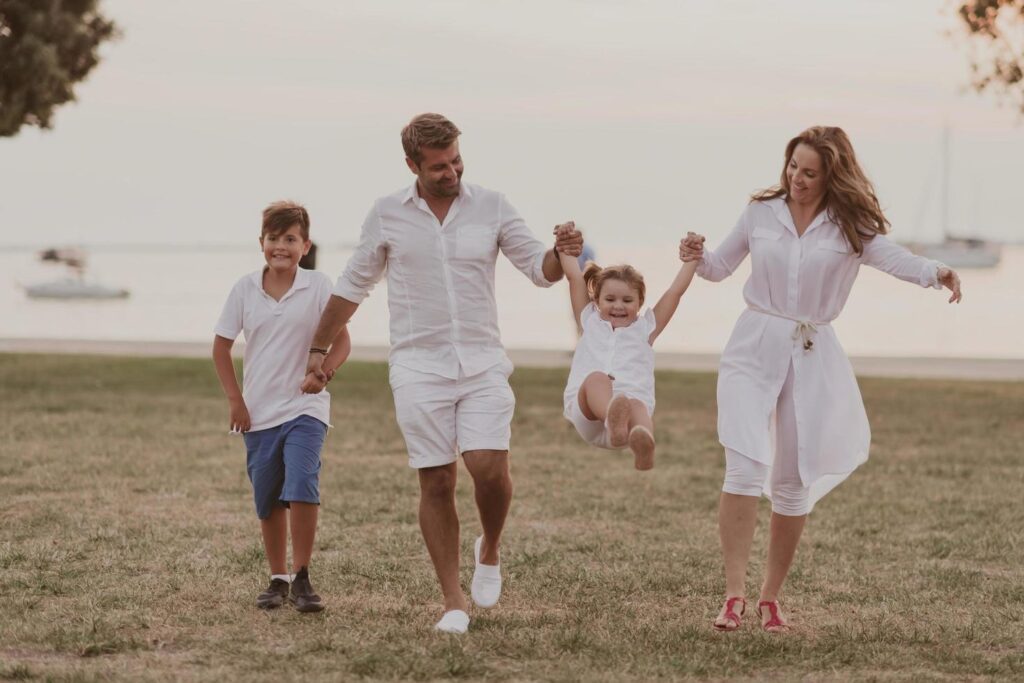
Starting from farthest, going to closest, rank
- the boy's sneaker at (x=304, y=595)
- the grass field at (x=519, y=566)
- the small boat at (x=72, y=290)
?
the small boat at (x=72, y=290) → the boy's sneaker at (x=304, y=595) → the grass field at (x=519, y=566)

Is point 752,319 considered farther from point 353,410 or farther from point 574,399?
point 353,410

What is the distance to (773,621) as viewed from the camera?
20.8 ft

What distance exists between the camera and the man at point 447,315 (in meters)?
6.04

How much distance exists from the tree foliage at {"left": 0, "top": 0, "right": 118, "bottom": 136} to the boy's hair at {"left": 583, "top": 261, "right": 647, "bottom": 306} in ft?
42.4

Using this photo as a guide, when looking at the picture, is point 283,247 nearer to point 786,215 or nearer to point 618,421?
point 618,421

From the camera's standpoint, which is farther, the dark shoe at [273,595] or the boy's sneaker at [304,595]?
the dark shoe at [273,595]

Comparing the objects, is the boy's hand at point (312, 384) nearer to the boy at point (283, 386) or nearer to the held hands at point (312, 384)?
the held hands at point (312, 384)

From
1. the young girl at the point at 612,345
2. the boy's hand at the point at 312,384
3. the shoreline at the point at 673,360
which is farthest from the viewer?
the shoreline at the point at 673,360

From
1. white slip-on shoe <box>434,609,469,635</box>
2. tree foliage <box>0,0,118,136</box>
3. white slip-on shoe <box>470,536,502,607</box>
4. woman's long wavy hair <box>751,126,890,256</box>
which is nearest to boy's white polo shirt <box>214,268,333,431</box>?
white slip-on shoe <box>470,536,502,607</box>

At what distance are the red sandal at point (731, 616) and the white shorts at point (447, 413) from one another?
3.99 ft

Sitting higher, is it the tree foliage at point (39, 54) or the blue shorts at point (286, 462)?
the tree foliage at point (39, 54)

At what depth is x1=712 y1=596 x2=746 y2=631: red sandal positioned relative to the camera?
6266 mm

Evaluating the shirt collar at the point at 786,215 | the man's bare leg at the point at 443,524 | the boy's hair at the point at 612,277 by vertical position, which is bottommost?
the man's bare leg at the point at 443,524

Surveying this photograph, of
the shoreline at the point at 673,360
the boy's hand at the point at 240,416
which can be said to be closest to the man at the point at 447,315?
the boy's hand at the point at 240,416
